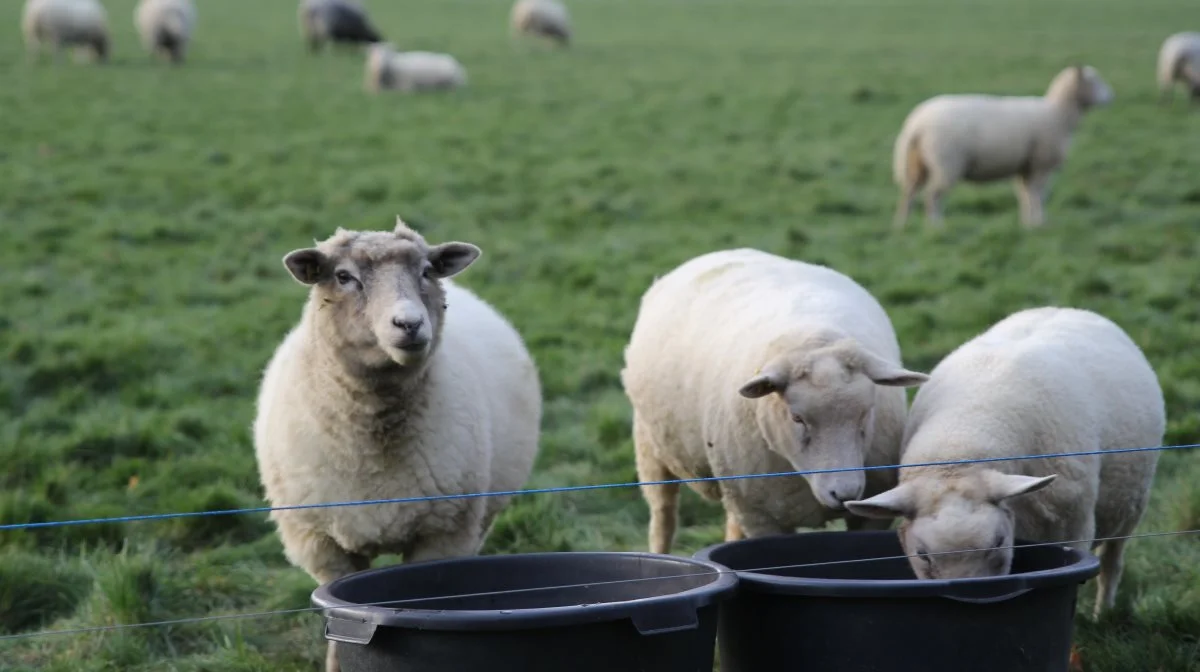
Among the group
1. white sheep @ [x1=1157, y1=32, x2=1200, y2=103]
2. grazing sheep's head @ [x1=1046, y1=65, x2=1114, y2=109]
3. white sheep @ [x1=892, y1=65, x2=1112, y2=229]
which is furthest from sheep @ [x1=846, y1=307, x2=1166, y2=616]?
white sheep @ [x1=1157, y1=32, x2=1200, y2=103]

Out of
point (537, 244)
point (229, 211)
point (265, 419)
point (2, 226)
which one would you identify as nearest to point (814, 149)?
point (537, 244)

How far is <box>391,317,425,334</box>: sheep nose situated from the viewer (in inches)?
155

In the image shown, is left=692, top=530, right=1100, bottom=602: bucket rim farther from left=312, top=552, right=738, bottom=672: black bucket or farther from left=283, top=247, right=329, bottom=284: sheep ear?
left=283, top=247, right=329, bottom=284: sheep ear

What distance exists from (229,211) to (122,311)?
306 cm

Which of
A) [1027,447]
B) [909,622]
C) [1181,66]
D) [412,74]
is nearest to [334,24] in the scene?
[412,74]

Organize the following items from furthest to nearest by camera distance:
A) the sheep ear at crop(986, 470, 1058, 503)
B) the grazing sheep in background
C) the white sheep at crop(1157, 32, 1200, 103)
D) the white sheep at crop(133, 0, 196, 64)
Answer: the grazing sheep in background < the white sheep at crop(133, 0, 196, 64) < the white sheep at crop(1157, 32, 1200, 103) < the sheep ear at crop(986, 470, 1058, 503)

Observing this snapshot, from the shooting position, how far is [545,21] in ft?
94.8

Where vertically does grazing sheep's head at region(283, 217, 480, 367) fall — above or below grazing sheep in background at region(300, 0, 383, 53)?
below

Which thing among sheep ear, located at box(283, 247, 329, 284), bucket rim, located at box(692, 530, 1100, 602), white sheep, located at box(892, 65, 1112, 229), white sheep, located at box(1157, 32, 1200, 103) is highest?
white sheep, located at box(1157, 32, 1200, 103)

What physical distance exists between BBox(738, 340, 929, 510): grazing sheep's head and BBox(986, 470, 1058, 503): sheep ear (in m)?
0.43

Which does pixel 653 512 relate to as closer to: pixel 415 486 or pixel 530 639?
pixel 415 486

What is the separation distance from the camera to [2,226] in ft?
35.8

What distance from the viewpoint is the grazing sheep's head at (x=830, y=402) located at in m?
4.12

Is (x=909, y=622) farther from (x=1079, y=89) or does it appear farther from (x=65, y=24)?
(x=65, y=24)
